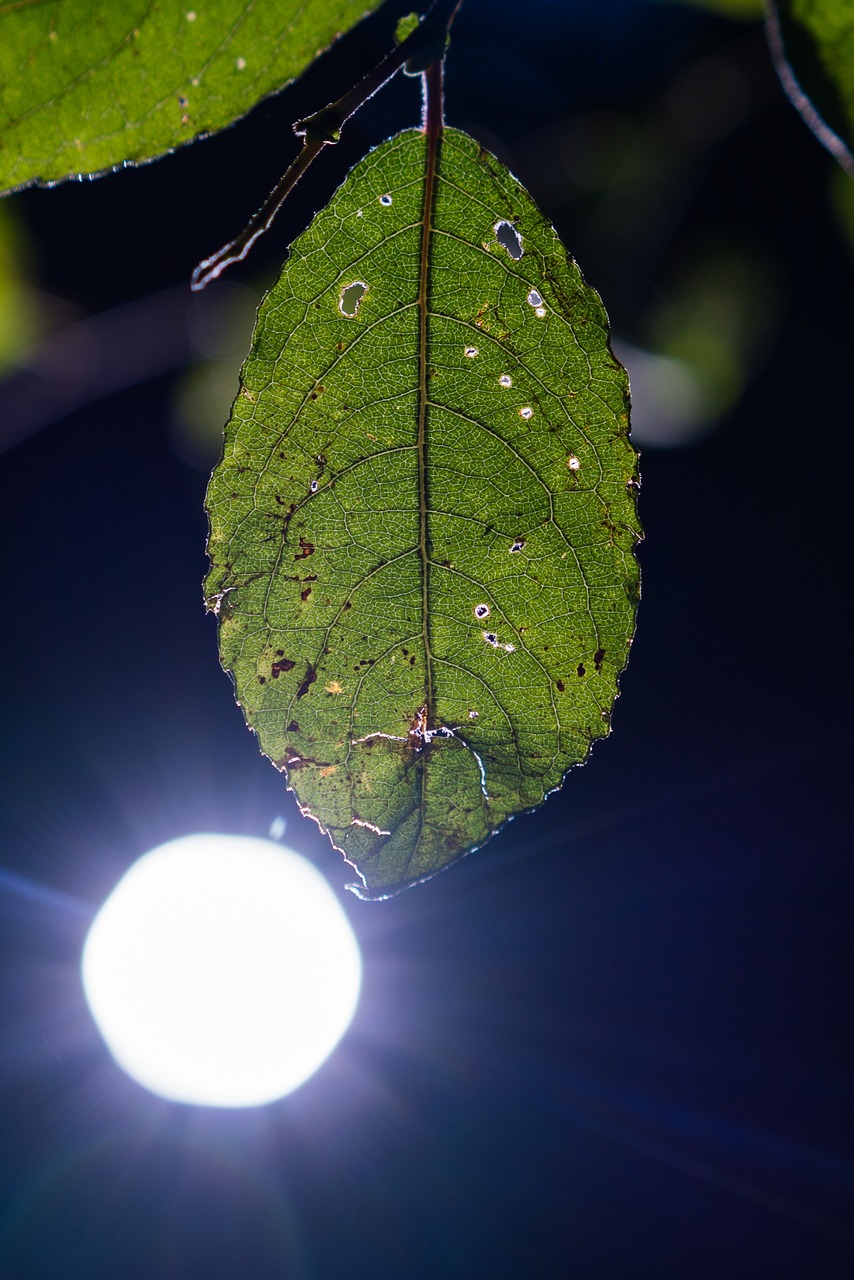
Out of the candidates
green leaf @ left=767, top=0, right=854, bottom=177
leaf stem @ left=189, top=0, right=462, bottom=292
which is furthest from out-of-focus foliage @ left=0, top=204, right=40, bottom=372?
green leaf @ left=767, top=0, right=854, bottom=177

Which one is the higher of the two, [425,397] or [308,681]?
[425,397]

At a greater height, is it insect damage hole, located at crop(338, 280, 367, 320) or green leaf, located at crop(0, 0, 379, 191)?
green leaf, located at crop(0, 0, 379, 191)

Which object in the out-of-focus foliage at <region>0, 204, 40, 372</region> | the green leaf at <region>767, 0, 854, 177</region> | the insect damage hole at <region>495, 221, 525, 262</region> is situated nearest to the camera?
the green leaf at <region>767, 0, 854, 177</region>

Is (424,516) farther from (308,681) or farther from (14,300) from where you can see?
(14,300)

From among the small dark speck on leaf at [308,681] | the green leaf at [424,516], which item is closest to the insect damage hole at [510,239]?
the green leaf at [424,516]

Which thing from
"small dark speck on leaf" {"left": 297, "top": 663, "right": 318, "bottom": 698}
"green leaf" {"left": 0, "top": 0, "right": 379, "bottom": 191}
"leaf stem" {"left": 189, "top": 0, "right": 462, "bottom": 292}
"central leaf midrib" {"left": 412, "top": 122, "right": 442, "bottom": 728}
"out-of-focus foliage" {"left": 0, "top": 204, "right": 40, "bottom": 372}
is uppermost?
"out-of-focus foliage" {"left": 0, "top": 204, "right": 40, "bottom": 372}

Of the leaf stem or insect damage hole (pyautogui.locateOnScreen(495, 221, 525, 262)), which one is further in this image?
insect damage hole (pyautogui.locateOnScreen(495, 221, 525, 262))

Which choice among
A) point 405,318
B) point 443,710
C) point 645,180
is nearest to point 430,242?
→ point 405,318

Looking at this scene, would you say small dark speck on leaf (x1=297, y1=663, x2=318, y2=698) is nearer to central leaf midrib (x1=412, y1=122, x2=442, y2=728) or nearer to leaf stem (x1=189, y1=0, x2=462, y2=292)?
central leaf midrib (x1=412, y1=122, x2=442, y2=728)

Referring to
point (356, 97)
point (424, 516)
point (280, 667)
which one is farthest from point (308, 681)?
point (356, 97)
